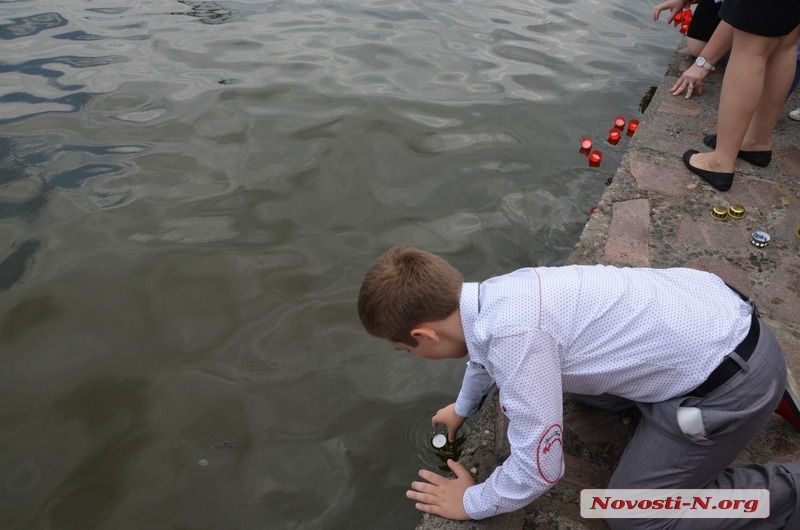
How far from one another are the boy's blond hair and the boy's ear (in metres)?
0.02

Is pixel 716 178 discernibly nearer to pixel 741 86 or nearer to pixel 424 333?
pixel 741 86

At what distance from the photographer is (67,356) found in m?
3.00

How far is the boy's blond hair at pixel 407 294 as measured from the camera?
75.4 inches

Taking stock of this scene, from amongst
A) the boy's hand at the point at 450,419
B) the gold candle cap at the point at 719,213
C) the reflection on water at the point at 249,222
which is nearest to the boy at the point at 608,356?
the boy's hand at the point at 450,419

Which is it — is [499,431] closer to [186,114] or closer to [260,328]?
[260,328]

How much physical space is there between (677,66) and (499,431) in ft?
14.1

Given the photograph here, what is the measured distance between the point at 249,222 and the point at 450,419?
1903 millimetres

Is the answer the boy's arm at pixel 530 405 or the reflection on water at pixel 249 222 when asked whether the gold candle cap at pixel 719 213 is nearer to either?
the reflection on water at pixel 249 222

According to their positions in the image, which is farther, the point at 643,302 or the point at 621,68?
the point at 621,68

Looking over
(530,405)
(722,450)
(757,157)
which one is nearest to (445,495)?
(530,405)

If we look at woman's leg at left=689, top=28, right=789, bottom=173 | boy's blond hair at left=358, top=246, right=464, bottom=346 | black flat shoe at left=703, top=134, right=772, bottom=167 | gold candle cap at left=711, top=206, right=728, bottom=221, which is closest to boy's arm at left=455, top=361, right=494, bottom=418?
boy's blond hair at left=358, top=246, right=464, bottom=346

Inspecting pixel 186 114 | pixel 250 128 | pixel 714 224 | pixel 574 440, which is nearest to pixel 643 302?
pixel 574 440

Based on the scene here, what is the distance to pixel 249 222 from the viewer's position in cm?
385

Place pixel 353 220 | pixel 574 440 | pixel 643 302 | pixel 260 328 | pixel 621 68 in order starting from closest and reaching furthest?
pixel 643 302, pixel 574 440, pixel 260 328, pixel 353 220, pixel 621 68
